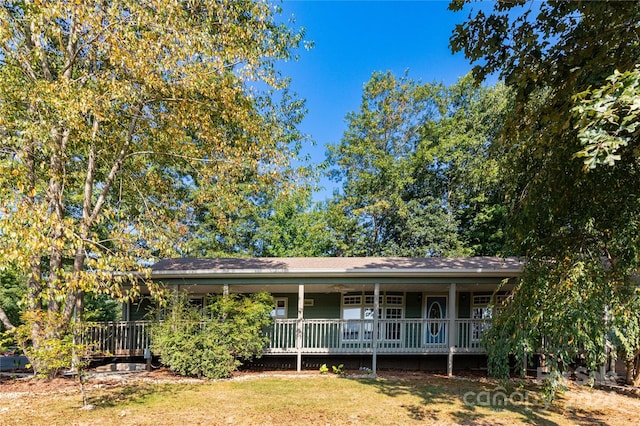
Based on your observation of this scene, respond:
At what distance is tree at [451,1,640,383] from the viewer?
4.82 m

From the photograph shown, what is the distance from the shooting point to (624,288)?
16.9 ft

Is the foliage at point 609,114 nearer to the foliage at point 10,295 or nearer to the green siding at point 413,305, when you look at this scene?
the green siding at point 413,305

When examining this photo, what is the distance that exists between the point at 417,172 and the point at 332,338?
13795 mm

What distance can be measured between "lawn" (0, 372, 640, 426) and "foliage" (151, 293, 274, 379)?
445 mm

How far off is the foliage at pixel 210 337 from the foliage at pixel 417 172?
11.8 m

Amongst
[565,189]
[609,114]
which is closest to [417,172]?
[565,189]

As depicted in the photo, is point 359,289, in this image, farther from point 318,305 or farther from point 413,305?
point 413,305

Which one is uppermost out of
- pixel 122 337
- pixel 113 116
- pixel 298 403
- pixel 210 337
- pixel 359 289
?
pixel 113 116

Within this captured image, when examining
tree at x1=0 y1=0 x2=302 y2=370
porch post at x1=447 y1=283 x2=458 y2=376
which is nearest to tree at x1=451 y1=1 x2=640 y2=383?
porch post at x1=447 y1=283 x2=458 y2=376

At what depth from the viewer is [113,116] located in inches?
326

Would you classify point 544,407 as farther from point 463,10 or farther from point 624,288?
point 463,10

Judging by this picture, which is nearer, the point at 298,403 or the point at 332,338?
the point at 298,403

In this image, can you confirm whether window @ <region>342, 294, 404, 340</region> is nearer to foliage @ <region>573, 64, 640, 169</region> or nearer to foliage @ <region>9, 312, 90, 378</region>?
foliage @ <region>9, 312, 90, 378</region>

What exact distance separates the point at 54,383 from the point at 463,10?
37.1ft
